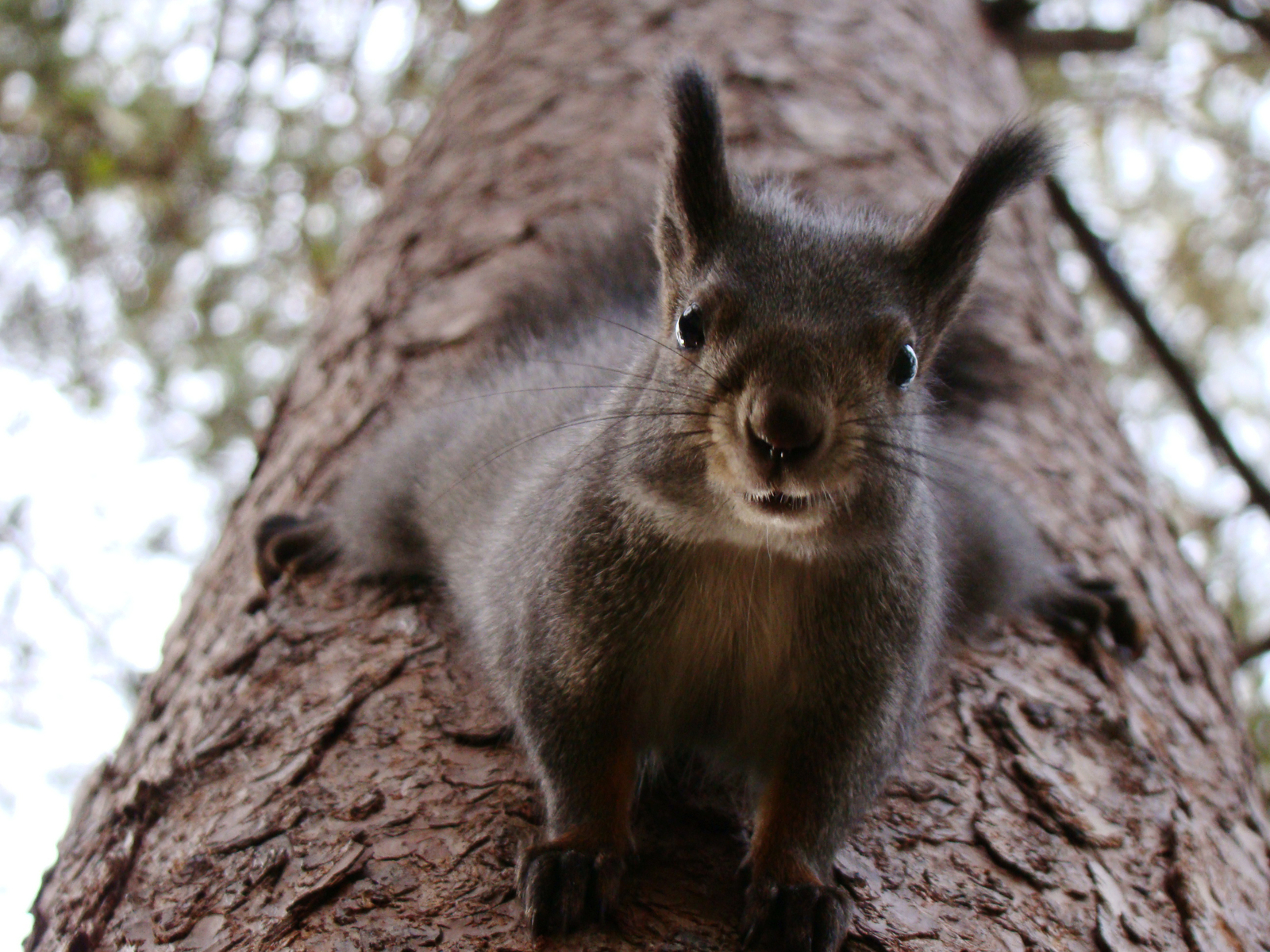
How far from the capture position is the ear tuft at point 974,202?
1.62m

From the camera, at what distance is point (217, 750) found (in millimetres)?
1594

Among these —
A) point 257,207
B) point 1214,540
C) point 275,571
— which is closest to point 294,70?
point 257,207

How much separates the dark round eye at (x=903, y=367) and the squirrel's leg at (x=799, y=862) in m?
0.55

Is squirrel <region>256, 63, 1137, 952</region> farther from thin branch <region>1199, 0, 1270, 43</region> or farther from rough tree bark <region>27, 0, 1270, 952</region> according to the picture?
thin branch <region>1199, 0, 1270, 43</region>

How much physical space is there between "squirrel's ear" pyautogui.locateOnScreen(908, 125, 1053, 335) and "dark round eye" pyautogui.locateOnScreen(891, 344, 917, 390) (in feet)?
0.59

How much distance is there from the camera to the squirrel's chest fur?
5.22ft

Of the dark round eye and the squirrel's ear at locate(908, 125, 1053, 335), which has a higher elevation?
the squirrel's ear at locate(908, 125, 1053, 335)

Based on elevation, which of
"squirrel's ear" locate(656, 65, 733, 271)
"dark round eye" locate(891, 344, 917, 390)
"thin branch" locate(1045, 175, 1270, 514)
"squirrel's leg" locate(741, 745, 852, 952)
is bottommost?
"thin branch" locate(1045, 175, 1270, 514)

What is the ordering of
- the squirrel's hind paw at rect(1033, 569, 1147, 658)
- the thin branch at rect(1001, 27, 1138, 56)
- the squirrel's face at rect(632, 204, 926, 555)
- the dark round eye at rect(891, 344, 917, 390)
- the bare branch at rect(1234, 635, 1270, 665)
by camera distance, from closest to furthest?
1. the squirrel's face at rect(632, 204, 926, 555)
2. the dark round eye at rect(891, 344, 917, 390)
3. the squirrel's hind paw at rect(1033, 569, 1147, 658)
4. the bare branch at rect(1234, 635, 1270, 665)
5. the thin branch at rect(1001, 27, 1138, 56)

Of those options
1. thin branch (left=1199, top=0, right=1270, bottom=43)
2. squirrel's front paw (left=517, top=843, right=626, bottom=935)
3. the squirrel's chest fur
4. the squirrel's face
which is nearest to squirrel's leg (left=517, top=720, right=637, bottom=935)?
squirrel's front paw (left=517, top=843, right=626, bottom=935)

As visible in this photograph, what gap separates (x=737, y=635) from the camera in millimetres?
1602

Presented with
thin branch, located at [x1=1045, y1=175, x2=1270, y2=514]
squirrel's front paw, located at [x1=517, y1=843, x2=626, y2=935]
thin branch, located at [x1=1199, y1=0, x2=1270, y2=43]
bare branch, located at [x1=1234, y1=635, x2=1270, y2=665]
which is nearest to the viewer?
squirrel's front paw, located at [x1=517, y1=843, x2=626, y2=935]

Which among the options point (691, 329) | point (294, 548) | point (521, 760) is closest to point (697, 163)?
point (691, 329)

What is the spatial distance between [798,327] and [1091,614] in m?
0.95
